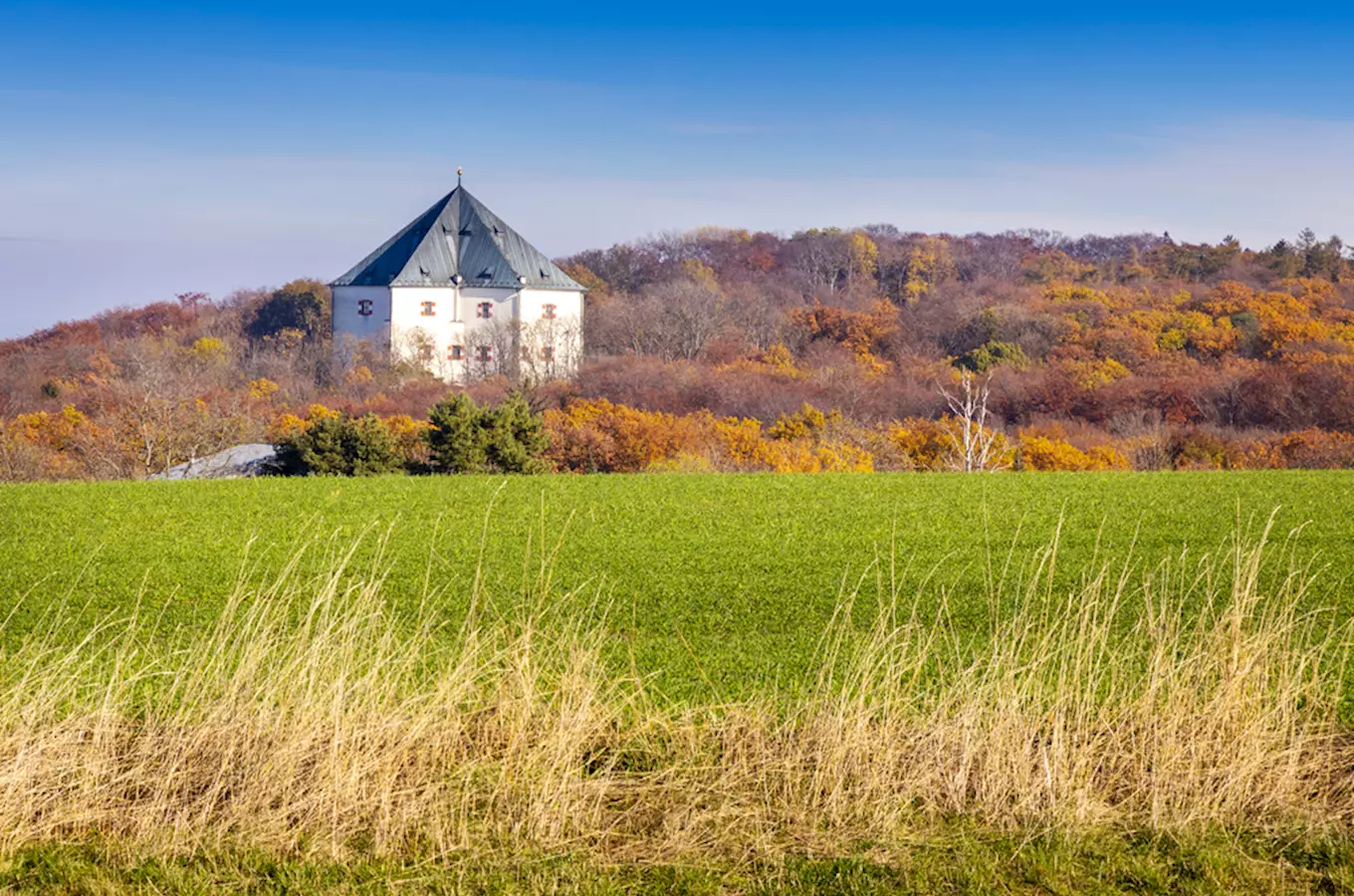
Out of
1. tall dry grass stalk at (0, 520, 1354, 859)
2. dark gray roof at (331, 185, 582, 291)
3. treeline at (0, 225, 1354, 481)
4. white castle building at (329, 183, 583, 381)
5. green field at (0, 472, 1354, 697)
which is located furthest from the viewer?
dark gray roof at (331, 185, 582, 291)

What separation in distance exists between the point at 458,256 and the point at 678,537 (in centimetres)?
3790

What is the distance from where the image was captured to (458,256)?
157 feet

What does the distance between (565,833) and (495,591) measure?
505cm

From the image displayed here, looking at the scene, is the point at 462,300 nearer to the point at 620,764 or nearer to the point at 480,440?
the point at 480,440

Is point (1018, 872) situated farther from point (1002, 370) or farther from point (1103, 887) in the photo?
point (1002, 370)

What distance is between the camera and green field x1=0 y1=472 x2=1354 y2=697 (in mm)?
8531

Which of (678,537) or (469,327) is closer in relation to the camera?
(678,537)

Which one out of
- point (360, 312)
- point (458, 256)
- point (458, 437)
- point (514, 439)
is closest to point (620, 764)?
point (458, 437)

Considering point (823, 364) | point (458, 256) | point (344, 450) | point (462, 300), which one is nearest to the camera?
point (344, 450)

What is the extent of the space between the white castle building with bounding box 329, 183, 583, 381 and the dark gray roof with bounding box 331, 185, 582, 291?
0.04 metres

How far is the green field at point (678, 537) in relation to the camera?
8.53m

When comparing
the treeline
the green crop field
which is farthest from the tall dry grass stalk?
the treeline

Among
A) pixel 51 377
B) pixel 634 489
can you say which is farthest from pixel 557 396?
pixel 634 489

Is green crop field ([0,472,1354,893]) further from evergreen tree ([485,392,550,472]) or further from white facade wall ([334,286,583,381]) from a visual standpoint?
white facade wall ([334,286,583,381])
